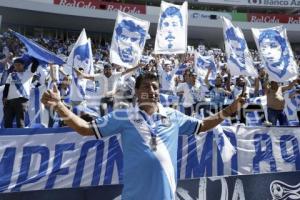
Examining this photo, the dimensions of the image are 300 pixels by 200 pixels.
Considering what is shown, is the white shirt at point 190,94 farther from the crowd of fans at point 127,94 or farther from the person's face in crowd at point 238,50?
the person's face in crowd at point 238,50

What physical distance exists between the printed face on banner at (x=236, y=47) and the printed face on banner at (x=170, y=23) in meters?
1.22

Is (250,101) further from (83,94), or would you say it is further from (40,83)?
(40,83)

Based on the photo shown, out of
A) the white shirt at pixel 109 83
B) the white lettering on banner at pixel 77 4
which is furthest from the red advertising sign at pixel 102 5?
the white shirt at pixel 109 83

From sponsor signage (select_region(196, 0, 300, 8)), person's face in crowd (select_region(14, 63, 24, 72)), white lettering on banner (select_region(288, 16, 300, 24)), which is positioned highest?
sponsor signage (select_region(196, 0, 300, 8))

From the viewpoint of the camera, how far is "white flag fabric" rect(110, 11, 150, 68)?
10.0 meters

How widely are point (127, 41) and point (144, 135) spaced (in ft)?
24.7

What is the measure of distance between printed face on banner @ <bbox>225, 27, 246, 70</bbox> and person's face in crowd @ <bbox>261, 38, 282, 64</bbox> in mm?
618

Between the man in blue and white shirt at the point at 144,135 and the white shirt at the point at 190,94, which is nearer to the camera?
the man in blue and white shirt at the point at 144,135

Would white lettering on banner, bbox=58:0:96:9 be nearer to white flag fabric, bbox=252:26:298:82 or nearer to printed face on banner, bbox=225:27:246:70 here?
printed face on banner, bbox=225:27:246:70

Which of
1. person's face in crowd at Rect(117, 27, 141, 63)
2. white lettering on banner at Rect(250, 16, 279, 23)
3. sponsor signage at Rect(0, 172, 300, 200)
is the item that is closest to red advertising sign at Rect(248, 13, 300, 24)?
white lettering on banner at Rect(250, 16, 279, 23)

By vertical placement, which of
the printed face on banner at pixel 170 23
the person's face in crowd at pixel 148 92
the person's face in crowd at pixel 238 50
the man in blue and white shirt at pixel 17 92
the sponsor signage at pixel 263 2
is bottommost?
the person's face in crowd at pixel 148 92

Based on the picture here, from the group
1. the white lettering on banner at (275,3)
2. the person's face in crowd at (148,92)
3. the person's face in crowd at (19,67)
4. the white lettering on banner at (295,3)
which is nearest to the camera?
the person's face in crowd at (148,92)

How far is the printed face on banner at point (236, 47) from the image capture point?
1031 centimetres

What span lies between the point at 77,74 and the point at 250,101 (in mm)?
3612
